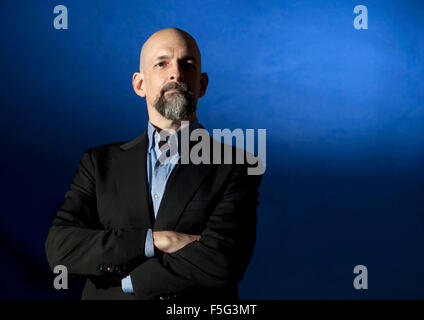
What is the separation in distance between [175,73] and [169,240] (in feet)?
2.07

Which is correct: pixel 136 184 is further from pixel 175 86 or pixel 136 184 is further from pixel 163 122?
pixel 175 86

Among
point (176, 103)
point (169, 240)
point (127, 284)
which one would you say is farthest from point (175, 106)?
point (127, 284)

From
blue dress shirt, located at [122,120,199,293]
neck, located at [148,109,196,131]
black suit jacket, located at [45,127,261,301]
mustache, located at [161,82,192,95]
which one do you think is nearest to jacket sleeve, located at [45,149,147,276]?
black suit jacket, located at [45,127,261,301]

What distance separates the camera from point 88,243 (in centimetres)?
173

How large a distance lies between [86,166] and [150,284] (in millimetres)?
595

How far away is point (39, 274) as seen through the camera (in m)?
2.92

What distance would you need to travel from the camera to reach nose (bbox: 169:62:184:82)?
1851 millimetres

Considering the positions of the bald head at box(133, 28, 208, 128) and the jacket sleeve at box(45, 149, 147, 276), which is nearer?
the jacket sleeve at box(45, 149, 147, 276)

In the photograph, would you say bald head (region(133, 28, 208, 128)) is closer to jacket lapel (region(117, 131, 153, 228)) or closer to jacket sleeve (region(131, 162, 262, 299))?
jacket lapel (region(117, 131, 153, 228))

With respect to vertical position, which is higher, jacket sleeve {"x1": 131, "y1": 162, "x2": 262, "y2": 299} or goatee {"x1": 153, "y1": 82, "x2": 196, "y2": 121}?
goatee {"x1": 153, "y1": 82, "x2": 196, "y2": 121}

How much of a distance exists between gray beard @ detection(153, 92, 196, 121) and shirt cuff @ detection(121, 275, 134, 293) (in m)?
0.63

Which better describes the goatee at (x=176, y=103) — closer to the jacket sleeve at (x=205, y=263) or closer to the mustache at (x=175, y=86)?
the mustache at (x=175, y=86)

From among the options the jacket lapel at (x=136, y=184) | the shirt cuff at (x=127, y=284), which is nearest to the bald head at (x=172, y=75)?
the jacket lapel at (x=136, y=184)

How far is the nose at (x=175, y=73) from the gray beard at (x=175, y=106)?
0.06 m
